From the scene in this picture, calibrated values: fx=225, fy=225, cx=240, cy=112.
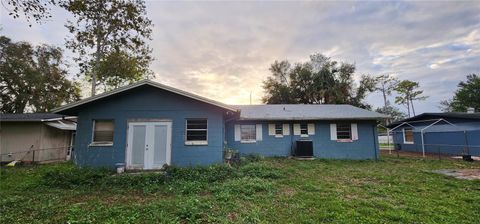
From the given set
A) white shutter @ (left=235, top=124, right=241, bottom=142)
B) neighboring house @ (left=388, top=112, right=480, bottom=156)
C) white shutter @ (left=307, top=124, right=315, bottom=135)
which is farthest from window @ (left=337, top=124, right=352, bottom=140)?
white shutter @ (left=235, top=124, right=241, bottom=142)

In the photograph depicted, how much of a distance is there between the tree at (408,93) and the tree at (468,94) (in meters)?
5.87

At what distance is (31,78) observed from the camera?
21.3 m

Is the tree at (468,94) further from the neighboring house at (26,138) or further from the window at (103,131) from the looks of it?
the neighboring house at (26,138)

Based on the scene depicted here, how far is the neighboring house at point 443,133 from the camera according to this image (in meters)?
14.3

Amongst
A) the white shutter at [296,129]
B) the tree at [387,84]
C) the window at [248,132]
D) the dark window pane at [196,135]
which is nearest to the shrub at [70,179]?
the dark window pane at [196,135]

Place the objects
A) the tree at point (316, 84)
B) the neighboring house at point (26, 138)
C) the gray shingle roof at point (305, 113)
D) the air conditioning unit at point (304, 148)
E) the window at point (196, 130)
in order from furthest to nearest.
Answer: the tree at point (316, 84) → the gray shingle roof at point (305, 113) → the air conditioning unit at point (304, 148) → the neighboring house at point (26, 138) → the window at point (196, 130)

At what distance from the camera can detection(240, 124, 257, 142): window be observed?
581 inches

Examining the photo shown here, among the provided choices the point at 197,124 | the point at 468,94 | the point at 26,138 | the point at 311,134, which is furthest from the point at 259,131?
the point at 468,94

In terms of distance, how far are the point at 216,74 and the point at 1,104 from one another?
2149 cm

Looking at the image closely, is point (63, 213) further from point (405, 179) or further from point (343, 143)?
point (343, 143)

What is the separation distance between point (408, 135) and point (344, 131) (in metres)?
9.13

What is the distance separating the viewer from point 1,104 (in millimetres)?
21828

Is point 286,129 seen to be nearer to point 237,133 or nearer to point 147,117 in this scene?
point 237,133

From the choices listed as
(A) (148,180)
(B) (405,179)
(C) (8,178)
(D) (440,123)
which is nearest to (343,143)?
(B) (405,179)
